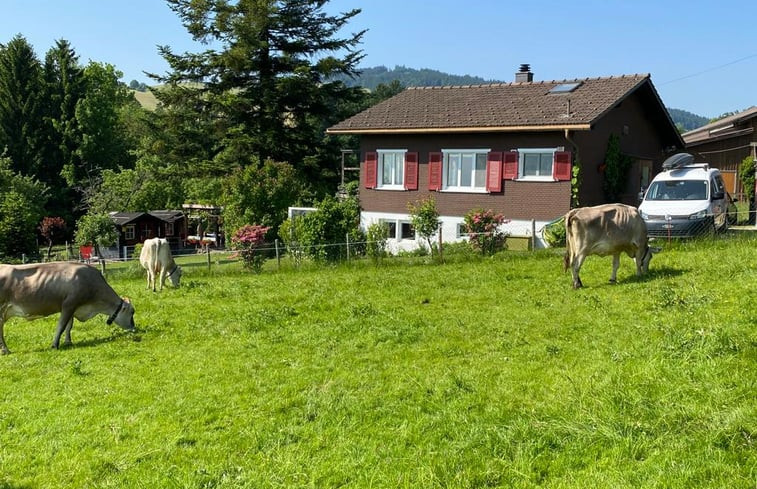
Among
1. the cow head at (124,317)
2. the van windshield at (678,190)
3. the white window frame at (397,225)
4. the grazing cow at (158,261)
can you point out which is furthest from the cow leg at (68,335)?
the white window frame at (397,225)

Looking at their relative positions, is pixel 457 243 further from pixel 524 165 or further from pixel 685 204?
pixel 685 204

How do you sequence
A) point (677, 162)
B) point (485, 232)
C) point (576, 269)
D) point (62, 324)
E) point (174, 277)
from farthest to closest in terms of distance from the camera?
point (677, 162) < point (485, 232) < point (174, 277) < point (576, 269) < point (62, 324)

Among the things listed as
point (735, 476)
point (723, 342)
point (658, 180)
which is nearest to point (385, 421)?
point (735, 476)

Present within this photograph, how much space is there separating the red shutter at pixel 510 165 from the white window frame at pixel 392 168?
173 inches

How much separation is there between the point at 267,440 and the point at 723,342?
5002 mm

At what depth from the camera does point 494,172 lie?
2345 cm

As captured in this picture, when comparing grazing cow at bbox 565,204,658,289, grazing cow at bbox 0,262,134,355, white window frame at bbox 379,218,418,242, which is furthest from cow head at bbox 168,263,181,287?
white window frame at bbox 379,218,418,242

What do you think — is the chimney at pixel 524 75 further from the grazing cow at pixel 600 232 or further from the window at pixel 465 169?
the grazing cow at pixel 600 232

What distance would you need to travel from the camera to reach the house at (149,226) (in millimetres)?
46031

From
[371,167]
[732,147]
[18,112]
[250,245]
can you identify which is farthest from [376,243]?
[18,112]

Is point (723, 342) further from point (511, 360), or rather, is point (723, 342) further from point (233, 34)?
point (233, 34)

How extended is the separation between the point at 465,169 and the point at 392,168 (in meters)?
3.38

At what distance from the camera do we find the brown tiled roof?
72.4 feet

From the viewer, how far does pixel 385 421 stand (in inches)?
244
